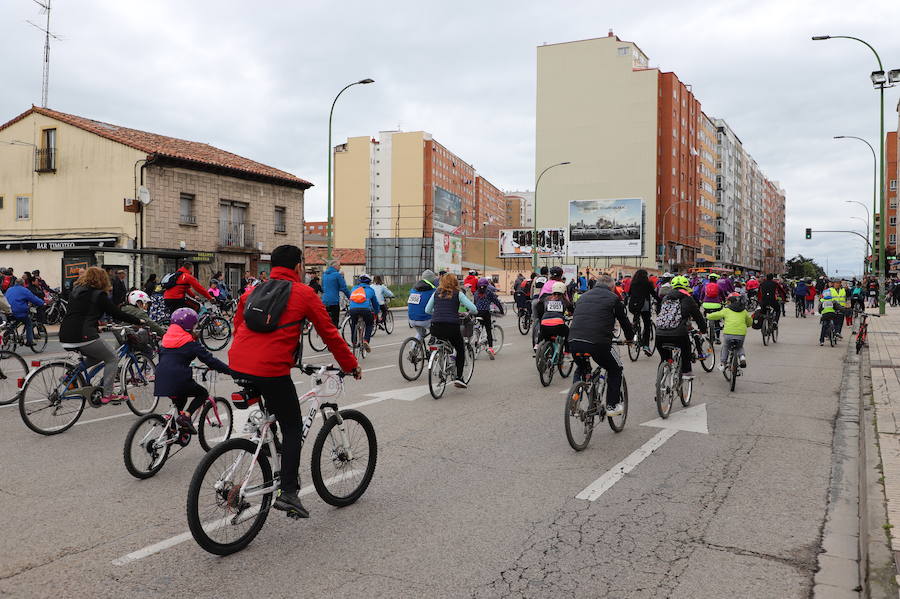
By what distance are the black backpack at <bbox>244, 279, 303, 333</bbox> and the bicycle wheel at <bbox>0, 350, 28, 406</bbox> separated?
533cm

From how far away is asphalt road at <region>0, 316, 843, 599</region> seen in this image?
11.7ft

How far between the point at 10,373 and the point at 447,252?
56.7 meters

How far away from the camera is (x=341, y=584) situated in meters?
3.49

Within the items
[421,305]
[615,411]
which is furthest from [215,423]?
[421,305]

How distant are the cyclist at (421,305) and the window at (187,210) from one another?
2113 centimetres

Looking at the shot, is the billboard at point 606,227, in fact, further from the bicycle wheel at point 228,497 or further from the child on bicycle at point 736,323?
the bicycle wheel at point 228,497

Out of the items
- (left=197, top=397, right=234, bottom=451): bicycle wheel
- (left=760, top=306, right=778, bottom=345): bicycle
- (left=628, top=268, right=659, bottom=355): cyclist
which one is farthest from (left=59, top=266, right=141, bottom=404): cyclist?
(left=760, top=306, right=778, bottom=345): bicycle

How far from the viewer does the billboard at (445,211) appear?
93375mm

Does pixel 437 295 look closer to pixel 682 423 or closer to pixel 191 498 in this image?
pixel 682 423

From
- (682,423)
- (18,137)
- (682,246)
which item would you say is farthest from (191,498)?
(682,246)

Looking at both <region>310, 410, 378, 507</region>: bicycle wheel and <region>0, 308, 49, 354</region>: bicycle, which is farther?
<region>0, 308, 49, 354</region>: bicycle

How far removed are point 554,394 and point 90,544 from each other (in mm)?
6475

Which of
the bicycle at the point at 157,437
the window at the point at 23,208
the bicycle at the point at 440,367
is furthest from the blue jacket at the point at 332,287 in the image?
the window at the point at 23,208

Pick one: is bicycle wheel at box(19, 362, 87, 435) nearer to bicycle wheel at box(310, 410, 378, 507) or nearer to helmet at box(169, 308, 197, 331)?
helmet at box(169, 308, 197, 331)
